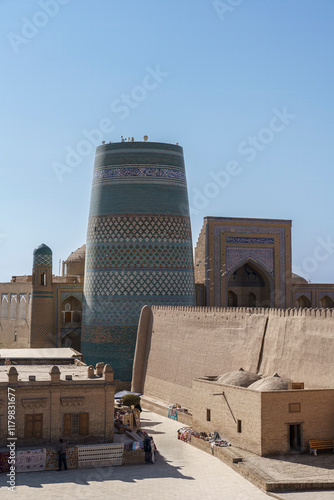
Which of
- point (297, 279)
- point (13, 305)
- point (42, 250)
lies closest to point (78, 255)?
point (13, 305)

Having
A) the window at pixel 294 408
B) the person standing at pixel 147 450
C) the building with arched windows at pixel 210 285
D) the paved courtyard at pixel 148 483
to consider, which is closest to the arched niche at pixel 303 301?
the building with arched windows at pixel 210 285

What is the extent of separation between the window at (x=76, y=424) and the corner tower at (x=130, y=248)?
841cm

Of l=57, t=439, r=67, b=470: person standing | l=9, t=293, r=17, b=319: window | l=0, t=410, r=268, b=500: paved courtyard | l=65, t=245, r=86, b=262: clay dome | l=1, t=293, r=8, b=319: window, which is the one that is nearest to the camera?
l=0, t=410, r=268, b=500: paved courtyard

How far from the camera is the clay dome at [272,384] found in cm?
1311

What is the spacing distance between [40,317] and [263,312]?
9.74 meters

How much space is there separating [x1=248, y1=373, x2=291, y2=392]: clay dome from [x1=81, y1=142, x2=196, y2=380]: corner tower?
801 centimetres

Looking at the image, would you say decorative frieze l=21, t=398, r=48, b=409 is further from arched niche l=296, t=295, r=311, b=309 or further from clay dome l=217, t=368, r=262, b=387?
arched niche l=296, t=295, r=311, b=309

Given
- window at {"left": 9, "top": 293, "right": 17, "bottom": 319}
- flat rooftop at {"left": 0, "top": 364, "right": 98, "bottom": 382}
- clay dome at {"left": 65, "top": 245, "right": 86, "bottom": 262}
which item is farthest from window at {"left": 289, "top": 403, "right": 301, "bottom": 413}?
clay dome at {"left": 65, "top": 245, "right": 86, "bottom": 262}

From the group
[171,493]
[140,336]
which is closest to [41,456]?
[171,493]

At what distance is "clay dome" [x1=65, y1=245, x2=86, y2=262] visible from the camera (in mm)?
27000

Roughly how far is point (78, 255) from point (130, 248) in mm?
6470

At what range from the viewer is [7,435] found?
40.7 ft

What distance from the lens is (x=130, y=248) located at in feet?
69.4

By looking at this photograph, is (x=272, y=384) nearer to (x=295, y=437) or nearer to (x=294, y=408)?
(x=294, y=408)
